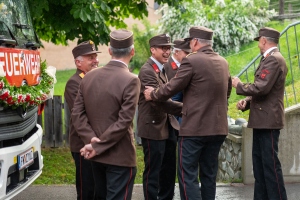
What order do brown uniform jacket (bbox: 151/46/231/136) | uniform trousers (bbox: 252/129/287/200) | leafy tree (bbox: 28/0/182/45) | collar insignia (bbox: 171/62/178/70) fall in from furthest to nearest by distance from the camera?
leafy tree (bbox: 28/0/182/45) < collar insignia (bbox: 171/62/178/70) < uniform trousers (bbox: 252/129/287/200) < brown uniform jacket (bbox: 151/46/231/136)

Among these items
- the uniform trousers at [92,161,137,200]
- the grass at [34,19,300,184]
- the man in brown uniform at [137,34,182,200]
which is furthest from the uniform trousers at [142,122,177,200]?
the grass at [34,19,300,184]

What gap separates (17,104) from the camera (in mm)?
6195

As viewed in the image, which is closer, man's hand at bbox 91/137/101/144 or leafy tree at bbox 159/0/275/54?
man's hand at bbox 91/137/101/144

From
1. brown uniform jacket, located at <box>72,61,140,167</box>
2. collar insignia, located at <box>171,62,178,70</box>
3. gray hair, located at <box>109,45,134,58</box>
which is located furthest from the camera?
collar insignia, located at <box>171,62,178,70</box>

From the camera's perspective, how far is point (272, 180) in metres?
7.39

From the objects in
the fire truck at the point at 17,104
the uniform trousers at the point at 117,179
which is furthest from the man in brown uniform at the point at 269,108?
the fire truck at the point at 17,104

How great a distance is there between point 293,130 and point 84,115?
407cm

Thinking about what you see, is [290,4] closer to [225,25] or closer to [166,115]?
[225,25]

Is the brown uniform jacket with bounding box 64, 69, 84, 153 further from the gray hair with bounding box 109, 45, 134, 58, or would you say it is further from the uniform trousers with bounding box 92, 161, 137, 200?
the gray hair with bounding box 109, 45, 134, 58

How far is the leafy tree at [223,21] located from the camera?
21.5m

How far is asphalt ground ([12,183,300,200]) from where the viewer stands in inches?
335

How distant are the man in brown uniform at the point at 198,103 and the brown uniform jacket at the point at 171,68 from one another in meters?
1.42

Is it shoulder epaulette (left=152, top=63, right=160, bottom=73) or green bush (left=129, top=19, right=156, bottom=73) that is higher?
green bush (left=129, top=19, right=156, bottom=73)

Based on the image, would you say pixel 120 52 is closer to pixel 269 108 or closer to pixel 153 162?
pixel 153 162
